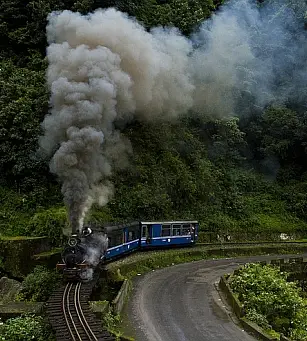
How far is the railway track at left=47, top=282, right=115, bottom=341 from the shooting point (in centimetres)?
910

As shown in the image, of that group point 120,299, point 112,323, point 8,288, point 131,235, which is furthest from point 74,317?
point 131,235

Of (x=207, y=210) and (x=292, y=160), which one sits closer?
(x=207, y=210)

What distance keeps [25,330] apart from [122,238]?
732 centimetres

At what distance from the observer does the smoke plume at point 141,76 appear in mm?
14305

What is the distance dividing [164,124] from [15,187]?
819cm

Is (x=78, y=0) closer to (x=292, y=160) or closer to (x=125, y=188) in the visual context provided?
(x=125, y=188)

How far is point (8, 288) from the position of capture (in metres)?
14.9

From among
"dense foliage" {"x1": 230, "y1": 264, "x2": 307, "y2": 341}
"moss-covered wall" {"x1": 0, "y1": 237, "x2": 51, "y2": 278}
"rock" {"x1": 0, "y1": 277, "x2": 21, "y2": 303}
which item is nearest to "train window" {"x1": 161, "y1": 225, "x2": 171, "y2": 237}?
"moss-covered wall" {"x1": 0, "y1": 237, "x2": 51, "y2": 278}

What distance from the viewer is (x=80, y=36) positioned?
15805mm

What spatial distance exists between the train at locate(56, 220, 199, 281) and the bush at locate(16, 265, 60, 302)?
52cm

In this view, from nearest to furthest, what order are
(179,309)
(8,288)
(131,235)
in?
(179,309) → (8,288) → (131,235)

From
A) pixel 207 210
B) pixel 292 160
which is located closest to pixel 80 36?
pixel 207 210

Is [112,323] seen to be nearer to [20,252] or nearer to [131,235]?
[20,252]

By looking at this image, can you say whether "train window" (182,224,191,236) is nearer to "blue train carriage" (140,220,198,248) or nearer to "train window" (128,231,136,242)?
"blue train carriage" (140,220,198,248)
